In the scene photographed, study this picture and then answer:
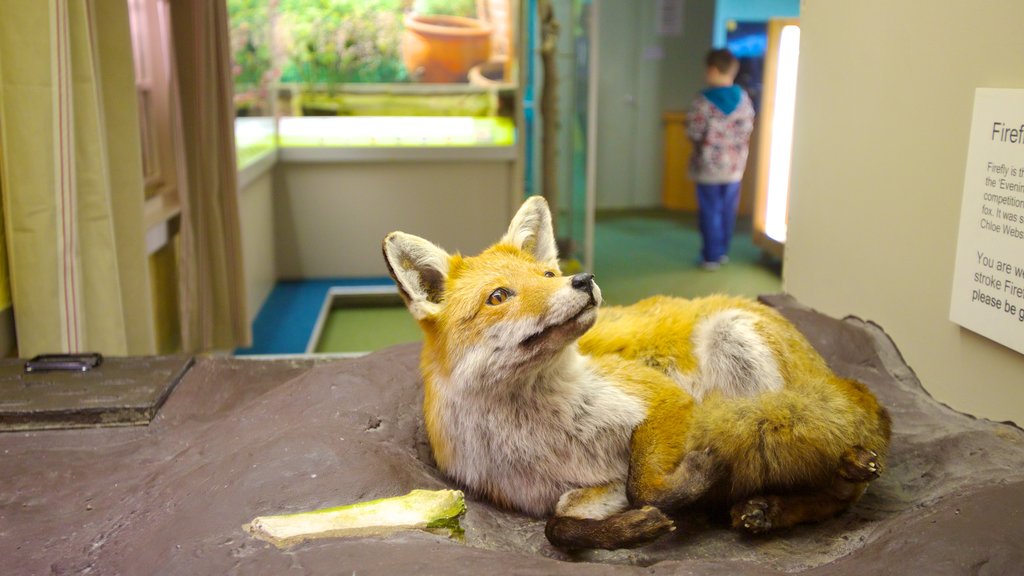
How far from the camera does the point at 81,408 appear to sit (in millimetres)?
2428

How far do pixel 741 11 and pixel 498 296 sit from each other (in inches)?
251

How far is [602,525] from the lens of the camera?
1704mm

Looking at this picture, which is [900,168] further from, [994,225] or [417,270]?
[417,270]

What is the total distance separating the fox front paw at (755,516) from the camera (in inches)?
70.3

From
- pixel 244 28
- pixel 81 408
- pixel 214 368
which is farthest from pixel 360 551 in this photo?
pixel 244 28

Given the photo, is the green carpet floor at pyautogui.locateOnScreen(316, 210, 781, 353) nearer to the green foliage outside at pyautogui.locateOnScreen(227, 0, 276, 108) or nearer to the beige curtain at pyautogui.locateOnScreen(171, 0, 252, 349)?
the beige curtain at pyautogui.locateOnScreen(171, 0, 252, 349)

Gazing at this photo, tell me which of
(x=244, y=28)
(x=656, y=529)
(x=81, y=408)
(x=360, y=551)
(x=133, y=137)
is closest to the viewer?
(x=360, y=551)

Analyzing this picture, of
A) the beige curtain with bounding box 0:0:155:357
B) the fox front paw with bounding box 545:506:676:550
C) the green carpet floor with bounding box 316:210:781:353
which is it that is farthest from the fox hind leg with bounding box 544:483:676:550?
the green carpet floor with bounding box 316:210:781:353

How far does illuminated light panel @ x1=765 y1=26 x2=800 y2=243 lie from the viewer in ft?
21.5

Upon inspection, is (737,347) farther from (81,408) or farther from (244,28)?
(244,28)

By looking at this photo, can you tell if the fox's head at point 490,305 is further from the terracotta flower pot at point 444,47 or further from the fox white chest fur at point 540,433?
the terracotta flower pot at point 444,47

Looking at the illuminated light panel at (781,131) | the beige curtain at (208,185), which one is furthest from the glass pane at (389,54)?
the illuminated light panel at (781,131)

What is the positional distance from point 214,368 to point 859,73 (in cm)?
282

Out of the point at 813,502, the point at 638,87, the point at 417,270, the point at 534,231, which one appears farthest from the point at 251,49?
the point at 813,502
